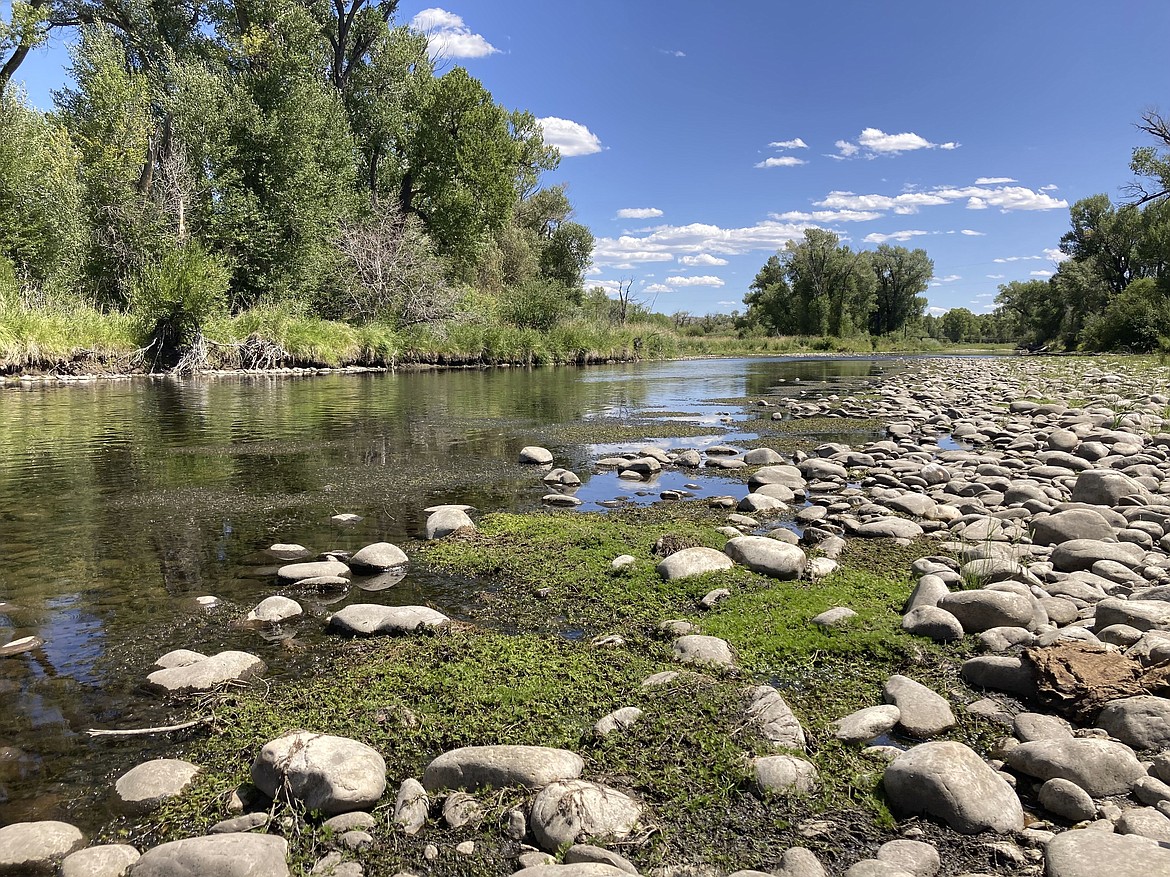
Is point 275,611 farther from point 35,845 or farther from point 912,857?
point 912,857

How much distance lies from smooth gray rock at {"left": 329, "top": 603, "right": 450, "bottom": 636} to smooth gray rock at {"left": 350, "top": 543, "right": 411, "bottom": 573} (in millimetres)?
1070

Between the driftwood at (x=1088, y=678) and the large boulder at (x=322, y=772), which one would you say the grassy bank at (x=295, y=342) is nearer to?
the large boulder at (x=322, y=772)

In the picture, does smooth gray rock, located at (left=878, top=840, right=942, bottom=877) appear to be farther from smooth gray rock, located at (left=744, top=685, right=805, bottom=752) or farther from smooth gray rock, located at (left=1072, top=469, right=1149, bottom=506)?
smooth gray rock, located at (left=1072, top=469, right=1149, bottom=506)

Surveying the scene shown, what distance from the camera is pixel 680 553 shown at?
17.8 feet

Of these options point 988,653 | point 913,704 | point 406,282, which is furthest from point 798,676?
point 406,282

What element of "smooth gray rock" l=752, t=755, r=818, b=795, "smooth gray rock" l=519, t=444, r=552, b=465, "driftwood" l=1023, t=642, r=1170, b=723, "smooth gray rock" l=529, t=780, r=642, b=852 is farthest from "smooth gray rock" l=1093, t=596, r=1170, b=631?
"smooth gray rock" l=519, t=444, r=552, b=465

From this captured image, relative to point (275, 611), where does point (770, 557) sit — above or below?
above

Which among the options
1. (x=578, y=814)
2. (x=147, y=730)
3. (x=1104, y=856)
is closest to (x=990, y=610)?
(x=1104, y=856)

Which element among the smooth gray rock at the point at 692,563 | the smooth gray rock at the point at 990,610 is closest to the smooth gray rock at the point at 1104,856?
the smooth gray rock at the point at 990,610

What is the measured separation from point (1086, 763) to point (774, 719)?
123 cm

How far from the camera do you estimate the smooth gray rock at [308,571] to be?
520 centimetres

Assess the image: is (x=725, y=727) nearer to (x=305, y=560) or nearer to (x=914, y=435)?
(x=305, y=560)

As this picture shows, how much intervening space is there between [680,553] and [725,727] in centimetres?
232

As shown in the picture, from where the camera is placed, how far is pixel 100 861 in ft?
7.63
